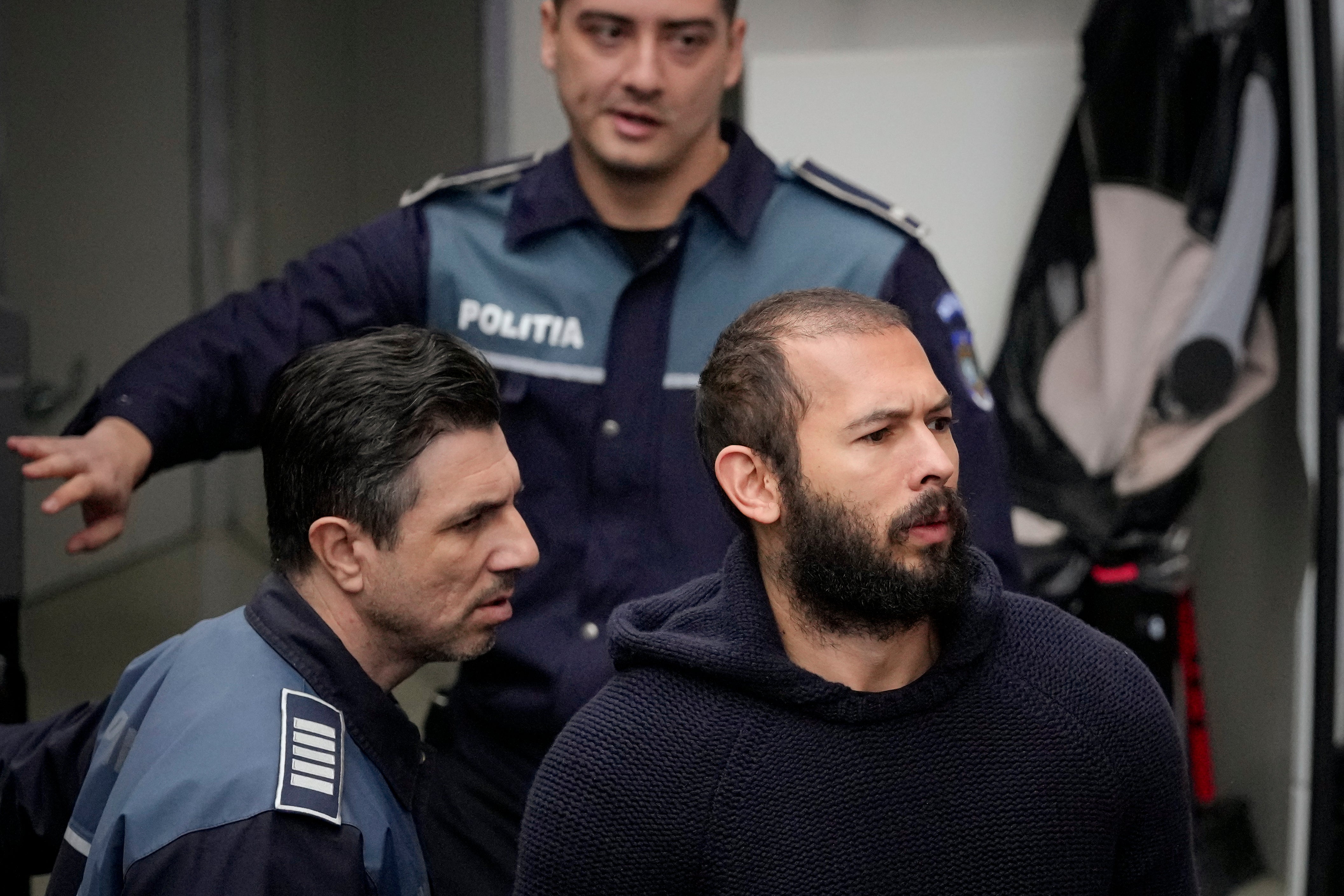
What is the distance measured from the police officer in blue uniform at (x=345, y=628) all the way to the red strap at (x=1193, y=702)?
1.34 m

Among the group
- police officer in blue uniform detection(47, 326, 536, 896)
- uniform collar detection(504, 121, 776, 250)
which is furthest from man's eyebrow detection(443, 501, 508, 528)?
uniform collar detection(504, 121, 776, 250)

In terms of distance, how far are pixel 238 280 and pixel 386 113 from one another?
0.51 meters

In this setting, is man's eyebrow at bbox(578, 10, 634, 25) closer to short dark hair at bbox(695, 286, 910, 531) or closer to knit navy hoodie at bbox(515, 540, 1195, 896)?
short dark hair at bbox(695, 286, 910, 531)

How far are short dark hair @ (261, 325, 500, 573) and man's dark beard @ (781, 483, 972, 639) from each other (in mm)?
276

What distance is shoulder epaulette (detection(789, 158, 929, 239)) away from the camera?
1.58 metres

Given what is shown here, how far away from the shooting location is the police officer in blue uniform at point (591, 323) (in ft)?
4.94

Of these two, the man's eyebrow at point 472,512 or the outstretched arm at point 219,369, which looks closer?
the man's eyebrow at point 472,512

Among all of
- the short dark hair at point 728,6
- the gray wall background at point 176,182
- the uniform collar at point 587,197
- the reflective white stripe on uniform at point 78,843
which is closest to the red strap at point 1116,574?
the uniform collar at point 587,197

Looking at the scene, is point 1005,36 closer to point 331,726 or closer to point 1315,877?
point 1315,877

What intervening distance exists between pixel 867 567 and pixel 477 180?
0.81 metres

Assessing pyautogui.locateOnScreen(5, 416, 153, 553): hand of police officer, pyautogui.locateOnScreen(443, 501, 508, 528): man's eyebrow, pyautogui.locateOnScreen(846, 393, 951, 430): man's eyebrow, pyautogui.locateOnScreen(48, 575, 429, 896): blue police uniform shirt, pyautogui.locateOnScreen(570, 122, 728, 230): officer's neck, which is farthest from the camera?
pyautogui.locateOnScreen(570, 122, 728, 230): officer's neck

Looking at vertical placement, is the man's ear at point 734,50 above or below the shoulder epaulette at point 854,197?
above

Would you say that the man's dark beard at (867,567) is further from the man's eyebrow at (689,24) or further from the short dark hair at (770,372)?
the man's eyebrow at (689,24)

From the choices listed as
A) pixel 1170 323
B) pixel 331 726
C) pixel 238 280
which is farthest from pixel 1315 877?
pixel 238 280
